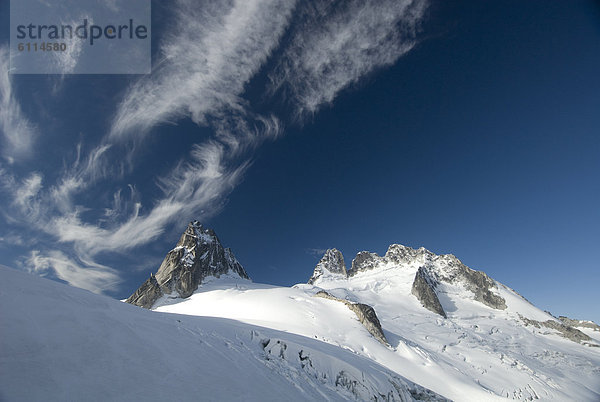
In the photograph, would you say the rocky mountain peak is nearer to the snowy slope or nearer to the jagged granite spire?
the jagged granite spire

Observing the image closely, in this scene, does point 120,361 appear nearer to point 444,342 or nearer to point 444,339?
point 444,342

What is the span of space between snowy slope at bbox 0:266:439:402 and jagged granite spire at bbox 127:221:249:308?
2240 inches

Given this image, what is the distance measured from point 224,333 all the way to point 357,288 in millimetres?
83416

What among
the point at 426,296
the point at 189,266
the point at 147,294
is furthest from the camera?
the point at 426,296

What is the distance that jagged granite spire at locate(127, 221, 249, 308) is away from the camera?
2323 inches

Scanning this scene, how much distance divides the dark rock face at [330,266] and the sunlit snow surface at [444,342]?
51.0 metres

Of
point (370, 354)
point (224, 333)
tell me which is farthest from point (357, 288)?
point (224, 333)

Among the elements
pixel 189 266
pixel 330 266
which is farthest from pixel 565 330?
pixel 189 266

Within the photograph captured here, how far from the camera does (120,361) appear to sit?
20.6 feet

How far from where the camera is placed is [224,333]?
44.0ft

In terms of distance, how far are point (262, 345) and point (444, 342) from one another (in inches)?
1869

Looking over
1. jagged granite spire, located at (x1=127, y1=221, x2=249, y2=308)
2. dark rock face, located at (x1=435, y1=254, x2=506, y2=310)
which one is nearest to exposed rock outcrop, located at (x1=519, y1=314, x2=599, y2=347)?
dark rock face, located at (x1=435, y1=254, x2=506, y2=310)

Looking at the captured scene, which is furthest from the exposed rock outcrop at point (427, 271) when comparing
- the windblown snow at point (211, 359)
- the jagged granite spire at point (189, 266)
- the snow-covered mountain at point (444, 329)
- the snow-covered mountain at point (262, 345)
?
the jagged granite spire at point (189, 266)

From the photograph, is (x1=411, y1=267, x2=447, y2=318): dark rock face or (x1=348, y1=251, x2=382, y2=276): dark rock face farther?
(x1=348, y1=251, x2=382, y2=276): dark rock face
